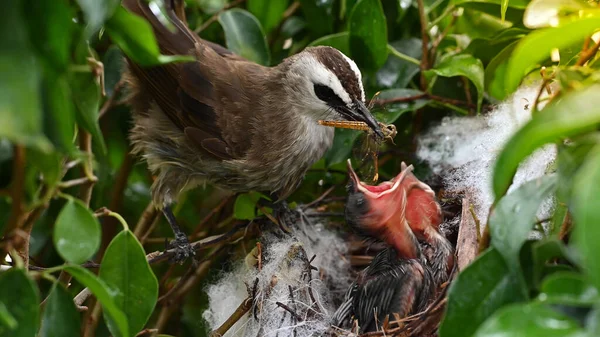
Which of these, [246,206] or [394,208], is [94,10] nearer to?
[394,208]

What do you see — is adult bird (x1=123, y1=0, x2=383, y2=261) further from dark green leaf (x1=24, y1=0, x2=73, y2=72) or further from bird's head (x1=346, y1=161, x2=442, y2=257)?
dark green leaf (x1=24, y1=0, x2=73, y2=72)

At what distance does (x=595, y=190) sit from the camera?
1.76ft

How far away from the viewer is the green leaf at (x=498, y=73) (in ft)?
4.44

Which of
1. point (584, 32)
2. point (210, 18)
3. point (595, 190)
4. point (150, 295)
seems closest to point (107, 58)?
point (210, 18)

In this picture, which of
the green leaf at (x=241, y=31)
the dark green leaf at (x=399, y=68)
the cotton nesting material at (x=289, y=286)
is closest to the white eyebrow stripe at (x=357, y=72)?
the dark green leaf at (x=399, y=68)

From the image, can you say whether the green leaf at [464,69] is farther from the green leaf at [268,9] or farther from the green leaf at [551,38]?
the green leaf at [551,38]

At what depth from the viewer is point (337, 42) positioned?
5.36 ft

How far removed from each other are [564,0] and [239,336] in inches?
35.4

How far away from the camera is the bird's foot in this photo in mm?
1584

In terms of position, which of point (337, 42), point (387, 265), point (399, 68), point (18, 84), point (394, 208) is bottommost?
point (387, 265)

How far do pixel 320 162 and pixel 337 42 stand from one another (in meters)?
0.32

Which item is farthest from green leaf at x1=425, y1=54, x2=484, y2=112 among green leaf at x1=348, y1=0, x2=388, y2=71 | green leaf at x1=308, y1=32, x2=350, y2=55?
green leaf at x1=308, y1=32, x2=350, y2=55

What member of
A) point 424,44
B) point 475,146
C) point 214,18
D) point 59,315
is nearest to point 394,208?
point 475,146

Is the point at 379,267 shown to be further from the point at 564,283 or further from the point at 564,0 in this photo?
the point at 564,283
